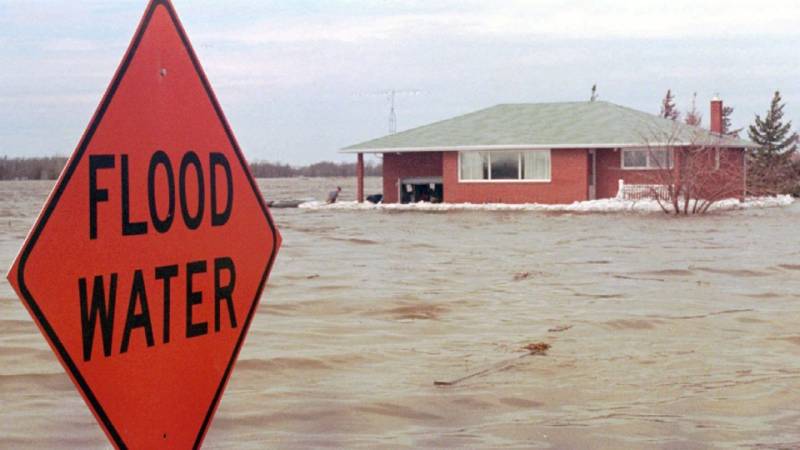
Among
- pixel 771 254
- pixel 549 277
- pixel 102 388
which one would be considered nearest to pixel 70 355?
pixel 102 388

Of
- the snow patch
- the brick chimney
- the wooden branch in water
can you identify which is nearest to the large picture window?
the snow patch

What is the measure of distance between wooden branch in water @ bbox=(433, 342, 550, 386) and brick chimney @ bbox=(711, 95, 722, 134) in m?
46.0

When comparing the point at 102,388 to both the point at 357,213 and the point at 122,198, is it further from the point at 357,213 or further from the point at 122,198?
the point at 357,213

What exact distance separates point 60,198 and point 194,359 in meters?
0.80

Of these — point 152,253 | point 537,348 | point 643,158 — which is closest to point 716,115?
point 643,158

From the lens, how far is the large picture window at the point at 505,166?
4978 centimetres

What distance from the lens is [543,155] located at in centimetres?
4966

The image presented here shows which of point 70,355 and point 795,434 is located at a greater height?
point 70,355

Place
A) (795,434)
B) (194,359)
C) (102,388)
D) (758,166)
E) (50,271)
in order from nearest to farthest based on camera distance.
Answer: (50,271), (102,388), (194,359), (795,434), (758,166)

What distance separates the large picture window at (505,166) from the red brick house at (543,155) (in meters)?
0.04

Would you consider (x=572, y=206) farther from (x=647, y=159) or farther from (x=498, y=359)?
(x=498, y=359)

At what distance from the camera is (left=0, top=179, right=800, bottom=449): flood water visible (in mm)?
8922

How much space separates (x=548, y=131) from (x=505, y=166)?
2.65 metres

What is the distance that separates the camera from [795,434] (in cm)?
866
